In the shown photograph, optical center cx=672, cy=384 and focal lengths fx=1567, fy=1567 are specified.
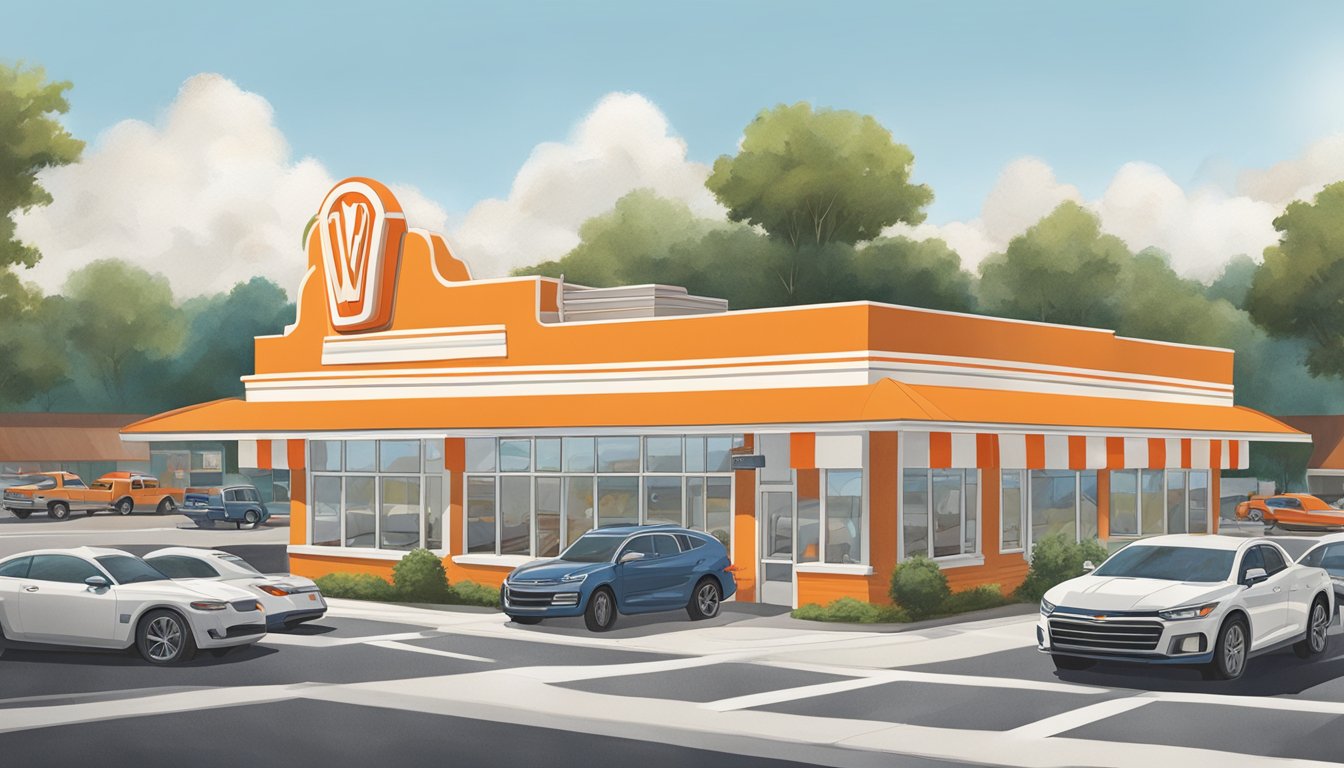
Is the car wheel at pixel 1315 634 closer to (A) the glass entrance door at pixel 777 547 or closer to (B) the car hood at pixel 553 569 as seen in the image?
(A) the glass entrance door at pixel 777 547

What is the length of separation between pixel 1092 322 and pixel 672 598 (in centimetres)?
7460

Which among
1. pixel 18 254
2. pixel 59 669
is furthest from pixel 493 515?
pixel 18 254

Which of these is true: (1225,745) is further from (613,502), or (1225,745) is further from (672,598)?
(613,502)

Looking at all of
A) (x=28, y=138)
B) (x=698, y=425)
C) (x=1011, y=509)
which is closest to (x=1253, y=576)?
(x=698, y=425)

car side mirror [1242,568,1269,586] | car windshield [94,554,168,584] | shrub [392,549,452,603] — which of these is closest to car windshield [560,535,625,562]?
shrub [392,549,452,603]

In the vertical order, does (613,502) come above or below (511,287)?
below

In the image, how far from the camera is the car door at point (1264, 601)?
19188 mm

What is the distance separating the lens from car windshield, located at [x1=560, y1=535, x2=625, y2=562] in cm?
2534

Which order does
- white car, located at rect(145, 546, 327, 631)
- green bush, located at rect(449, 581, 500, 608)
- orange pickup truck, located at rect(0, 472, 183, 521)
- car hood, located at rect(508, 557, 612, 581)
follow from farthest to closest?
orange pickup truck, located at rect(0, 472, 183, 521), green bush, located at rect(449, 581, 500, 608), car hood, located at rect(508, 557, 612, 581), white car, located at rect(145, 546, 327, 631)

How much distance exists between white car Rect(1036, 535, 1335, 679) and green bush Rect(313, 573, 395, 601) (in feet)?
50.0

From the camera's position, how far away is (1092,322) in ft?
313

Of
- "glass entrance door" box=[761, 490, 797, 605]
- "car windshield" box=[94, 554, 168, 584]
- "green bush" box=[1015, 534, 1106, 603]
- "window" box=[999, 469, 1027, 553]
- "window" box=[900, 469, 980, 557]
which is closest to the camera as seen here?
"car windshield" box=[94, 554, 168, 584]

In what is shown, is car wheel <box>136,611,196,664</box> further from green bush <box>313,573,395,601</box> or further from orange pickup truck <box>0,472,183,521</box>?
orange pickup truck <box>0,472,183,521</box>

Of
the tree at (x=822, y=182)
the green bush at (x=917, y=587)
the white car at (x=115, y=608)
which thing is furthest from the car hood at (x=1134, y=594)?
the tree at (x=822, y=182)
